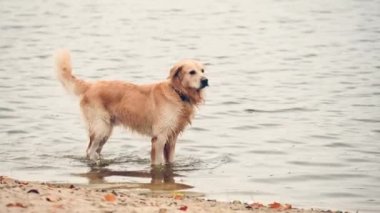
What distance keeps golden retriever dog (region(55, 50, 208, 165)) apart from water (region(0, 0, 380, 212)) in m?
0.45

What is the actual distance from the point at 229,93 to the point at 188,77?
256 inches

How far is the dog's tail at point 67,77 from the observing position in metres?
10.3

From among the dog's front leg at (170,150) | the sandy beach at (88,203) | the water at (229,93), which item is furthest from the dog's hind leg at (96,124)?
the sandy beach at (88,203)

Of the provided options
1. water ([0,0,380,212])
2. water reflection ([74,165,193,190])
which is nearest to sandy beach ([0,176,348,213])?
water ([0,0,380,212])

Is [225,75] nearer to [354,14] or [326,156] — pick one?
[326,156]

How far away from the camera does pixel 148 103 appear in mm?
10102

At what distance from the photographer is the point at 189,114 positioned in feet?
33.3

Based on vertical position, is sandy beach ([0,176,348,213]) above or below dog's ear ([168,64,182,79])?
below

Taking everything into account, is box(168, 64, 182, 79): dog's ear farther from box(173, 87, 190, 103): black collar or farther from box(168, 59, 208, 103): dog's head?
box(173, 87, 190, 103): black collar

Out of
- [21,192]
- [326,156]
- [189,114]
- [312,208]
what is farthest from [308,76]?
[21,192]

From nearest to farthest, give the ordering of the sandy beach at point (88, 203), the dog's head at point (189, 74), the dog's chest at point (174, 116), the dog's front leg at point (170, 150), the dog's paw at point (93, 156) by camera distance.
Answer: the sandy beach at point (88, 203) → the dog's head at point (189, 74) → the dog's chest at point (174, 116) → the dog's front leg at point (170, 150) → the dog's paw at point (93, 156)

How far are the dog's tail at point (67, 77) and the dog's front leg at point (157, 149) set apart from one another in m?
1.24

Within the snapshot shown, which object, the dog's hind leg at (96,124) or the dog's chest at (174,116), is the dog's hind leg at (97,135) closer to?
the dog's hind leg at (96,124)

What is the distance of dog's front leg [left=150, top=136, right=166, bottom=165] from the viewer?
10.1 m
